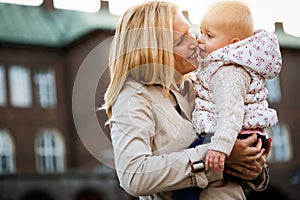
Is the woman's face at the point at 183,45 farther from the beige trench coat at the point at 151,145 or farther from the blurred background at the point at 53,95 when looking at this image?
the blurred background at the point at 53,95

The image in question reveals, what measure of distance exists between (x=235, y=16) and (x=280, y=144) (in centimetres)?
2996

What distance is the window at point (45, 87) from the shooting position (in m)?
30.5

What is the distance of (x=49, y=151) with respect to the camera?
30.0m

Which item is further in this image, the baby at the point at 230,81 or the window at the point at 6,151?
the window at the point at 6,151

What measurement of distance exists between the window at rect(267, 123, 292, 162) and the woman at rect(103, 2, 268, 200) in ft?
96.8

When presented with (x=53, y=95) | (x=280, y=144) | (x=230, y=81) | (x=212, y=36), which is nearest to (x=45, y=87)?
(x=53, y=95)

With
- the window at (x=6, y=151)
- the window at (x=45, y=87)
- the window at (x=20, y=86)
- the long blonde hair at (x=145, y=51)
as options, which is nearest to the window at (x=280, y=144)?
the window at (x=45, y=87)

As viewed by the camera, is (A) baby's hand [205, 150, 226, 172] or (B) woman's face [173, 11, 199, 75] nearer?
(A) baby's hand [205, 150, 226, 172]

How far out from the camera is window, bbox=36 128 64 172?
29.4 meters

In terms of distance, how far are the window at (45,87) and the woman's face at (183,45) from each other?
28014 millimetres

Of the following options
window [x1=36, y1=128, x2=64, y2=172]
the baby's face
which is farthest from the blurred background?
the baby's face

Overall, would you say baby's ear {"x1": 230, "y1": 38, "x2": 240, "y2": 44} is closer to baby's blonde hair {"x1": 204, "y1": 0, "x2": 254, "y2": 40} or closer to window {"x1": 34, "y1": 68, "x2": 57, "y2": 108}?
baby's blonde hair {"x1": 204, "y1": 0, "x2": 254, "y2": 40}

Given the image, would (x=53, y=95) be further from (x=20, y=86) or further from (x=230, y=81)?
(x=230, y=81)

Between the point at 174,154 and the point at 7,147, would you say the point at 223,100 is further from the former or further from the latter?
the point at 7,147
